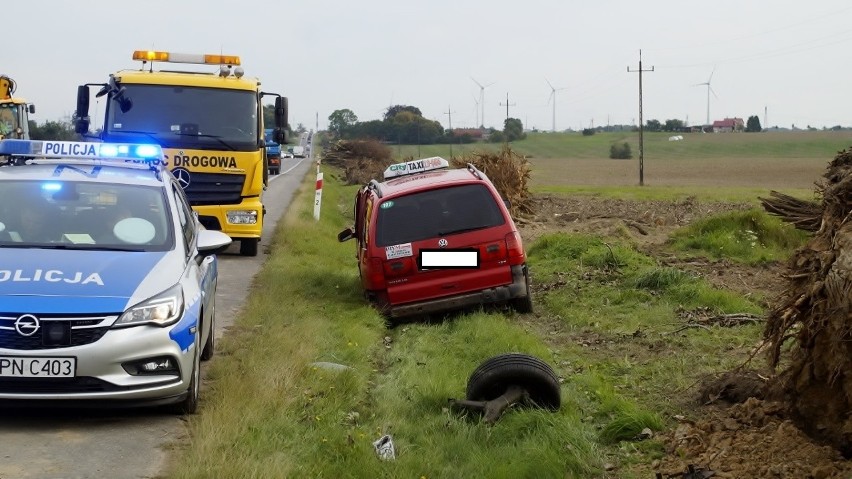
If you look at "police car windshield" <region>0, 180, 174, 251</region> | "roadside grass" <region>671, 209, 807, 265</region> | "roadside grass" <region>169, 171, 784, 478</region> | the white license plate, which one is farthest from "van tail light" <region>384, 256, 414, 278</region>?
"roadside grass" <region>671, 209, 807, 265</region>

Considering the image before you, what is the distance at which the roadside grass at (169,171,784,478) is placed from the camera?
20.0ft

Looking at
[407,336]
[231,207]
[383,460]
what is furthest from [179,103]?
[383,460]

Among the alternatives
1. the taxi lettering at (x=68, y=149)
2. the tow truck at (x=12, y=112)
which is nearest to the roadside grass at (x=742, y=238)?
the taxi lettering at (x=68, y=149)

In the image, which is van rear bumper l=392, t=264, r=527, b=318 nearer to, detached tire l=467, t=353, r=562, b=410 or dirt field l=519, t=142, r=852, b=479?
dirt field l=519, t=142, r=852, b=479

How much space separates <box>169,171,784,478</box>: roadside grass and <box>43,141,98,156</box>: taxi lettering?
6.76ft

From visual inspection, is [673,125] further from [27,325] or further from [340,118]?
[27,325]

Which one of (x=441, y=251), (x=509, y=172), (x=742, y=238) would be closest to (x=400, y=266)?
(x=441, y=251)

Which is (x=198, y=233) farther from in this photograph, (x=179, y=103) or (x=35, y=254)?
(x=179, y=103)

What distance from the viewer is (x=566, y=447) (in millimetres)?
6234

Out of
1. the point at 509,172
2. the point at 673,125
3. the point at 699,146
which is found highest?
the point at 673,125

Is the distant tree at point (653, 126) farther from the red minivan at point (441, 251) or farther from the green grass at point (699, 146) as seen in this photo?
the red minivan at point (441, 251)

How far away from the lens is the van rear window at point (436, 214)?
11211 millimetres

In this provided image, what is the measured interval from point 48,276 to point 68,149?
7.85 feet

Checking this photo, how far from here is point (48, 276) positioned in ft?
21.7
